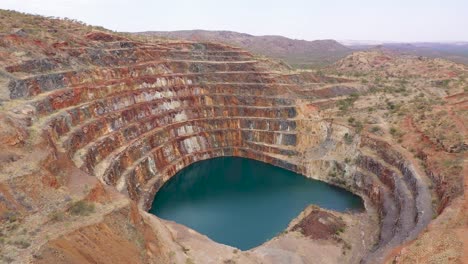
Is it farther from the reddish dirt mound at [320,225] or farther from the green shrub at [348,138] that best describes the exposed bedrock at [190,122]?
the reddish dirt mound at [320,225]

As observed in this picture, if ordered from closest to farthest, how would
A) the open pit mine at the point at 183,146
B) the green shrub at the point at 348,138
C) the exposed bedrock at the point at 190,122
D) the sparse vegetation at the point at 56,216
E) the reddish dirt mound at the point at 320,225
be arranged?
the sparse vegetation at the point at 56,216 < the open pit mine at the point at 183,146 < the reddish dirt mound at the point at 320,225 < the exposed bedrock at the point at 190,122 < the green shrub at the point at 348,138

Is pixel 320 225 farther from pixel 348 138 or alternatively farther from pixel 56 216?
pixel 56 216

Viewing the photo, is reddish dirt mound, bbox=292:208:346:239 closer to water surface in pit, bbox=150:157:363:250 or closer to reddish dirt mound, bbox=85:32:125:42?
water surface in pit, bbox=150:157:363:250

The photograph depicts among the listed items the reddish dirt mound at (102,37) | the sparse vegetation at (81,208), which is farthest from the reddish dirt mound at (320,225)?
the reddish dirt mound at (102,37)

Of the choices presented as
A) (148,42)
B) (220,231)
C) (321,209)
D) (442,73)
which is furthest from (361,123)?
(442,73)

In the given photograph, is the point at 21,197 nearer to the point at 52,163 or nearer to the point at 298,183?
the point at 52,163

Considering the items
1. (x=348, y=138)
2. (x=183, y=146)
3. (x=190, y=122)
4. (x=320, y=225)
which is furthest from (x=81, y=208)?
(x=348, y=138)

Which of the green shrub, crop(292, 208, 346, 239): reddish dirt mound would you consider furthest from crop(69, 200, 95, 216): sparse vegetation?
the green shrub
